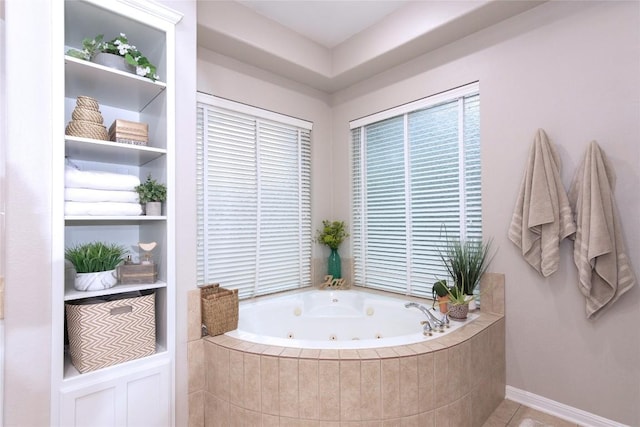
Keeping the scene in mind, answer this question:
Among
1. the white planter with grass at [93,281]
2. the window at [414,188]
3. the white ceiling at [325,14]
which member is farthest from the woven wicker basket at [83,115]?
the window at [414,188]

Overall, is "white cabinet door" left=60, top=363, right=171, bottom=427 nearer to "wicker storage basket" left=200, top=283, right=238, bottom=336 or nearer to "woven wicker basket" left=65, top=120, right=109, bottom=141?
"wicker storage basket" left=200, top=283, right=238, bottom=336

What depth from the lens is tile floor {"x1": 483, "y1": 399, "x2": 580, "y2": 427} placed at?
189 cm

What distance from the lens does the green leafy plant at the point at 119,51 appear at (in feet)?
5.17

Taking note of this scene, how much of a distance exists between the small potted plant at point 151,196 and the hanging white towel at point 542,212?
2.13 m

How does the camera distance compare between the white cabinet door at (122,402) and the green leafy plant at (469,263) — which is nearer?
the white cabinet door at (122,402)

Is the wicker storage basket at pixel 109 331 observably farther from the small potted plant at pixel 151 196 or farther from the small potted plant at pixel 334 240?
the small potted plant at pixel 334 240

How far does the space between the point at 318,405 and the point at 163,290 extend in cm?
101

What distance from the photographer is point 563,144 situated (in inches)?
77.1

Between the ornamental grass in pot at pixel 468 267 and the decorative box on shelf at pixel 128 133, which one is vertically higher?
the decorative box on shelf at pixel 128 133

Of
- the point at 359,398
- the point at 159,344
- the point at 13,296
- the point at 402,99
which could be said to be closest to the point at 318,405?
the point at 359,398

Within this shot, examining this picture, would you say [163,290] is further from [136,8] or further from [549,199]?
[549,199]

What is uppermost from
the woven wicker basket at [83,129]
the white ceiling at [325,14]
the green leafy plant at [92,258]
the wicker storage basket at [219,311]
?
the white ceiling at [325,14]

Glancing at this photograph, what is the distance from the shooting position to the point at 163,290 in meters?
1.76

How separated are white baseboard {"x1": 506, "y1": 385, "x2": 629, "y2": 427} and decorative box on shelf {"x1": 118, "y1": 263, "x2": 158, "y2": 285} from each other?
7.75 feet
